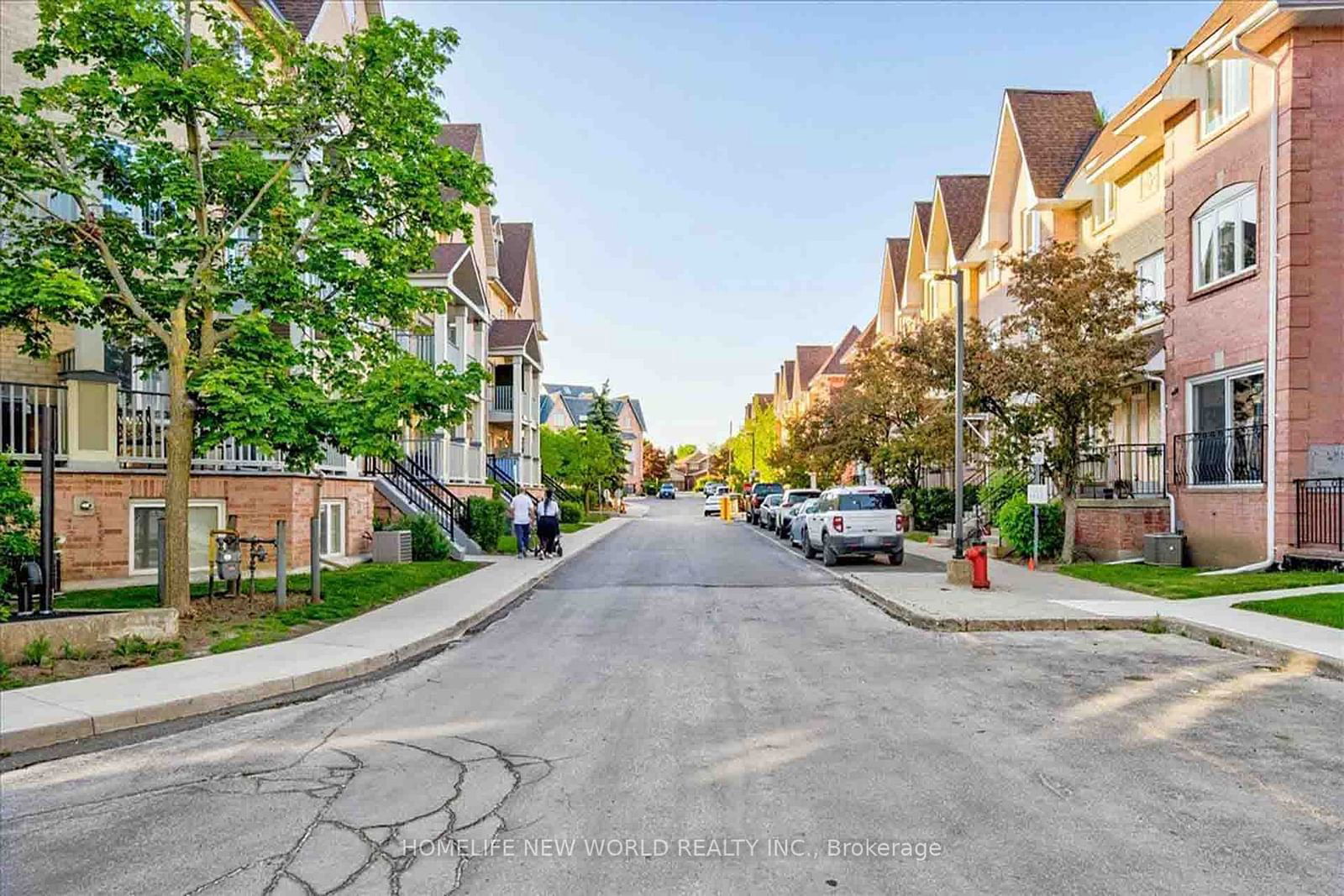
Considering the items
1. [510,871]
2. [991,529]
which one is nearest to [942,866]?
[510,871]

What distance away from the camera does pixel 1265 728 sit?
6961 mm

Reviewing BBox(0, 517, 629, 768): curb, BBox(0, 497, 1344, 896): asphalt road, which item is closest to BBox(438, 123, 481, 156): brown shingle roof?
BBox(0, 517, 629, 768): curb

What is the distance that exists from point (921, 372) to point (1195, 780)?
16.3 meters

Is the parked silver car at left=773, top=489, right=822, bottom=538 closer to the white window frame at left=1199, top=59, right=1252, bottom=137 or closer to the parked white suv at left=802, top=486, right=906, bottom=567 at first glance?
the parked white suv at left=802, top=486, right=906, bottom=567

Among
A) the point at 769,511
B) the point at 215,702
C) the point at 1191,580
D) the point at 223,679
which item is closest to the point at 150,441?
the point at 223,679

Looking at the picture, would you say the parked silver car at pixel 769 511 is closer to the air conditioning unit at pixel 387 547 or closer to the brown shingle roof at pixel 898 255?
the brown shingle roof at pixel 898 255

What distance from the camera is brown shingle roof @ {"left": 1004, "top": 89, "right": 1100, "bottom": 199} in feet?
88.6

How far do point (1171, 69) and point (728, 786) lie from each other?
19.4 meters

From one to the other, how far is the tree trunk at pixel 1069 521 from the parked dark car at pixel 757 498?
1028 inches

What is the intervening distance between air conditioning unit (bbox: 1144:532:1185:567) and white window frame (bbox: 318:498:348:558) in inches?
637

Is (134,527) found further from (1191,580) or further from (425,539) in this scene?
(1191,580)

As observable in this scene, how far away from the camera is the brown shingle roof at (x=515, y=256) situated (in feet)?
147

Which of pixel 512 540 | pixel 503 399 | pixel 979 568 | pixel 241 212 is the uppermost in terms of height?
pixel 241 212

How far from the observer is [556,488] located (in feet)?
158
